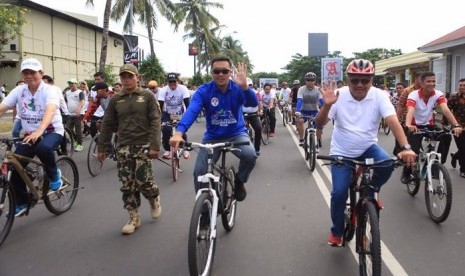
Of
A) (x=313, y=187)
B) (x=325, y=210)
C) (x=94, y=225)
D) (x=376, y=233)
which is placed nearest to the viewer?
(x=376, y=233)

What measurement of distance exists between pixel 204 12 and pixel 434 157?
144ft

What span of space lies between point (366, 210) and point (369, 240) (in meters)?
0.24

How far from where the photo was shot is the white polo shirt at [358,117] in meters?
4.37

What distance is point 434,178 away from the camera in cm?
A: 588

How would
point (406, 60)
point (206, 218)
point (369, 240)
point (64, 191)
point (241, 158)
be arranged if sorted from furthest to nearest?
point (406, 60) < point (64, 191) < point (241, 158) < point (206, 218) < point (369, 240)

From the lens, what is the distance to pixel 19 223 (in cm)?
586

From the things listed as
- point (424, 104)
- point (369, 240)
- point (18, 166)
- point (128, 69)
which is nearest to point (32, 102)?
point (18, 166)

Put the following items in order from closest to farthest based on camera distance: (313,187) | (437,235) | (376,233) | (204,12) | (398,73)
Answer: (376,233)
(437,235)
(313,187)
(398,73)
(204,12)

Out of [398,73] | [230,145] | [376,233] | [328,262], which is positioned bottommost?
[328,262]

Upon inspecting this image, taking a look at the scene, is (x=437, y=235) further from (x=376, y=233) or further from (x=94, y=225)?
(x=94, y=225)

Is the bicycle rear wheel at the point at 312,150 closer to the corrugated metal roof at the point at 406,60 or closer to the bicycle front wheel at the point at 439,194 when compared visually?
the bicycle front wheel at the point at 439,194

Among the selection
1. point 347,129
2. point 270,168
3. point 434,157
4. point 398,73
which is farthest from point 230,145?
point 398,73

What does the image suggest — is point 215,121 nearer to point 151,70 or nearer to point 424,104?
point 424,104

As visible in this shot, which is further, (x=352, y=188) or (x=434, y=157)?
(x=434, y=157)
